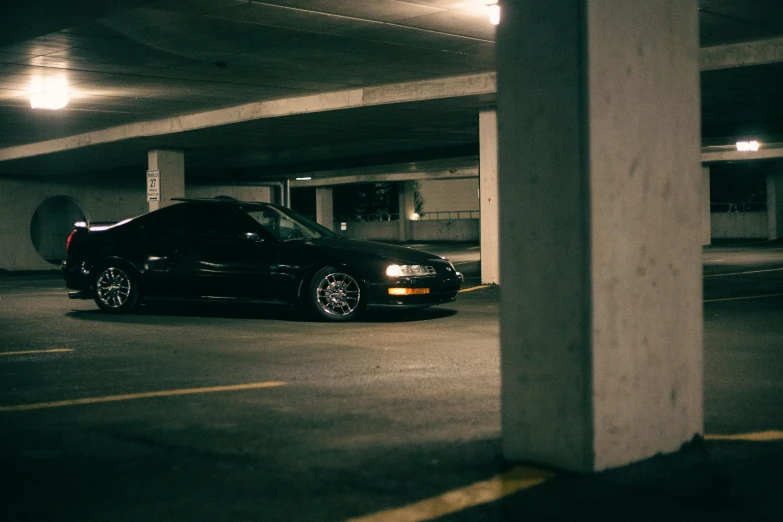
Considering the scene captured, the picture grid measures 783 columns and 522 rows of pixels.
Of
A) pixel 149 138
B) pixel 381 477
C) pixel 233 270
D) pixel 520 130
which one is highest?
pixel 149 138

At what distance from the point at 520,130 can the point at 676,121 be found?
79 centimetres

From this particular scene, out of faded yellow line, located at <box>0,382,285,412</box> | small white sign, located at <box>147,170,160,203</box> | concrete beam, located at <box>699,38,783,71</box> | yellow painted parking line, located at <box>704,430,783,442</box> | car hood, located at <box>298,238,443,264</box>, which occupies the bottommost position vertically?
yellow painted parking line, located at <box>704,430,783,442</box>

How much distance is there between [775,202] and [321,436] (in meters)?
43.4

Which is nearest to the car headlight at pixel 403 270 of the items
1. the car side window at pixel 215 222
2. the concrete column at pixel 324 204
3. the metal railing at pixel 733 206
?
the car side window at pixel 215 222

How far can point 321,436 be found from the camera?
5211mm

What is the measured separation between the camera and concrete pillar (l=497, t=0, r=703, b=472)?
4148 millimetres

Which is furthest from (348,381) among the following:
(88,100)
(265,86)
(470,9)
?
(88,100)

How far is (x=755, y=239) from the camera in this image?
47000mm

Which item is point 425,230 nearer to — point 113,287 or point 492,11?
point 113,287

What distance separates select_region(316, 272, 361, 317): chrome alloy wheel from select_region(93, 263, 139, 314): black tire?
8.98 ft

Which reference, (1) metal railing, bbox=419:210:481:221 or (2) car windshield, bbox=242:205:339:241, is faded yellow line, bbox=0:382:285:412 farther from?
(1) metal railing, bbox=419:210:481:221

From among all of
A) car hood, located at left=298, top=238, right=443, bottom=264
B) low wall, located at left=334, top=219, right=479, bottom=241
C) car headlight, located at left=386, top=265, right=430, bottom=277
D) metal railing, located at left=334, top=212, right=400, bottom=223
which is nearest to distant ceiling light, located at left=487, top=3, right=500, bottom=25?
car hood, located at left=298, top=238, right=443, bottom=264

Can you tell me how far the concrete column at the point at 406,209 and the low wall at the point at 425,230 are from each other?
0.32 meters

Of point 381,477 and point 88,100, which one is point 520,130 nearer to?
point 381,477
